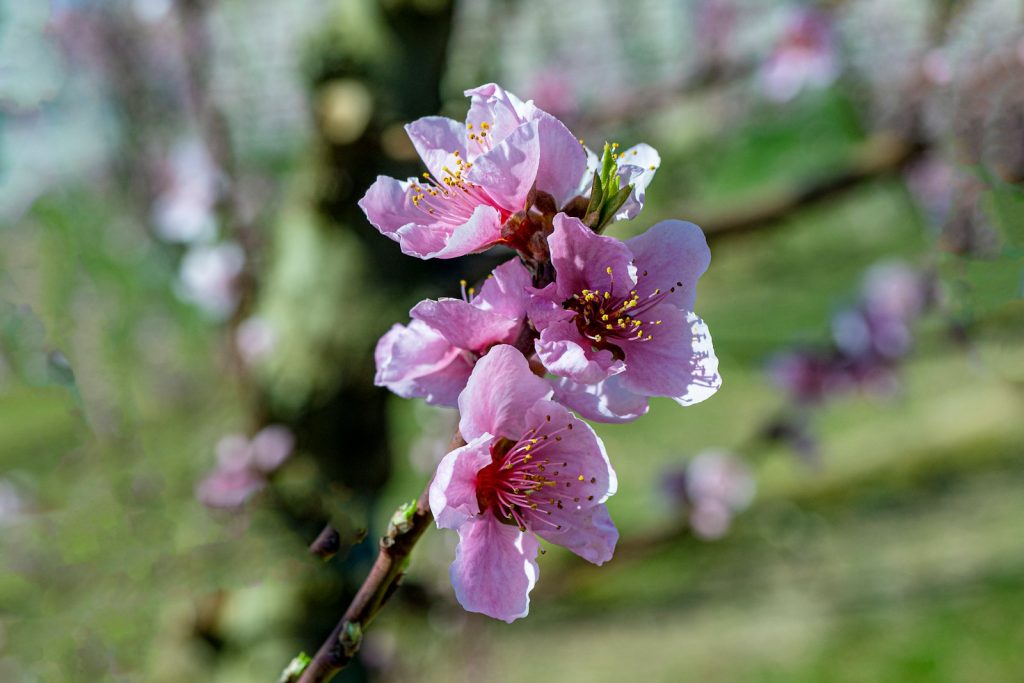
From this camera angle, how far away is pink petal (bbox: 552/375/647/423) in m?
0.40

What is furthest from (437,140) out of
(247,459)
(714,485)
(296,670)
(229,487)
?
(714,485)

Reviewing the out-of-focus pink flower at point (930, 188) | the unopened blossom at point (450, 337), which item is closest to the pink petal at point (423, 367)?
the unopened blossom at point (450, 337)

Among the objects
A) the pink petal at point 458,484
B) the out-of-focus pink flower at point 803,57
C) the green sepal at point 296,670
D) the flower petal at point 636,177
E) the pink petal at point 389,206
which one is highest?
the flower petal at point 636,177

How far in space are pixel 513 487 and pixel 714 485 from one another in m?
1.61

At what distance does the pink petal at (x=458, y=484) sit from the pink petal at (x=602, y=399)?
0.04 meters

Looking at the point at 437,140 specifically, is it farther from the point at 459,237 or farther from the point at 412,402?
the point at 412,402

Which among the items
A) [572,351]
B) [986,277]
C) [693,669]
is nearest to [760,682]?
[693,669]

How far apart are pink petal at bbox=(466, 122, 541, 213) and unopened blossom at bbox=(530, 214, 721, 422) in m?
0.03

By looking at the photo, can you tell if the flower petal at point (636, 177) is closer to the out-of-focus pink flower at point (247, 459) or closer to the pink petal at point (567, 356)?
the pink petal at point (567, 356)

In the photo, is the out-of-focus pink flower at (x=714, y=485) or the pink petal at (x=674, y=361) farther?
the out-of-focus pink flower at (x=714, y=485)

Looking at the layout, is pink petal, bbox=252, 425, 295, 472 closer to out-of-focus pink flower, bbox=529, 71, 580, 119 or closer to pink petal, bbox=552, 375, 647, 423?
pink petal, bbox=552, 375, 647, 423

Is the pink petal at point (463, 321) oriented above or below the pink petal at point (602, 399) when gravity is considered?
above

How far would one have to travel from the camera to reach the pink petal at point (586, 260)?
373 millimetres

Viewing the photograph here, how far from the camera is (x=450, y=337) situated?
0.39 metres
